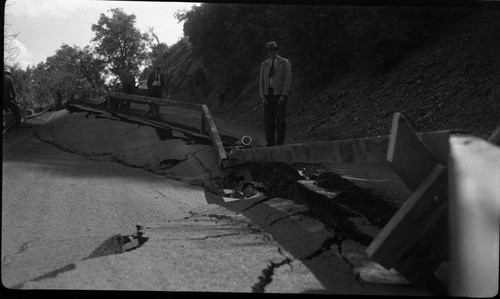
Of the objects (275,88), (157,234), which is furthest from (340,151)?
(275,88)

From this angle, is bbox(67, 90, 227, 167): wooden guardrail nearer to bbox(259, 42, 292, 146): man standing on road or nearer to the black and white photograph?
the black and white photograph

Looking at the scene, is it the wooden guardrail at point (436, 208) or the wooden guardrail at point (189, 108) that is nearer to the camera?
the wooden guardrail at point (436, 208)

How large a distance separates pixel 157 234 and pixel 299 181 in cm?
202

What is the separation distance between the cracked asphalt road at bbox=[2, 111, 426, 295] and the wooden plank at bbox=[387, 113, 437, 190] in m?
0.56

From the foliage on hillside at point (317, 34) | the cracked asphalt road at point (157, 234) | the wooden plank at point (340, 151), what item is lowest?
the cracked asphalt road at point (157, 234)

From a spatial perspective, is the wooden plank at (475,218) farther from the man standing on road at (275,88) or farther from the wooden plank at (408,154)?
the man standing on road at (275,88)

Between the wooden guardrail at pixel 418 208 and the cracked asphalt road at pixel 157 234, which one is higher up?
the wooden guardrail at pixel 418 208

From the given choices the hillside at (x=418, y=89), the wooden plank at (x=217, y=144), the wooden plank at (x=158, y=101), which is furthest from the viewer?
the wooden plank at (x=158, y=101)

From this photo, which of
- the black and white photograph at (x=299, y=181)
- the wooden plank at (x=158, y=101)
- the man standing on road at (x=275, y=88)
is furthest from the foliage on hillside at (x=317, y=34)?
the man standing on road at (x=275, y=88)

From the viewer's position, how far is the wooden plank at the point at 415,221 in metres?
2.12

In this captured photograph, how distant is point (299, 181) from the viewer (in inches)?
204

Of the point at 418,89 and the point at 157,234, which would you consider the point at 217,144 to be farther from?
the point at 418,89

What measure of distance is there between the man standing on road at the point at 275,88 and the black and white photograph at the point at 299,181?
0.02 meters

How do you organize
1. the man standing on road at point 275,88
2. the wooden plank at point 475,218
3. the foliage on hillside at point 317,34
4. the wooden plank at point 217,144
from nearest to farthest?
1. the wooden plank at point 475,218
2. the wooden plank at point 217,144
3. the man standing on road at point 275,88
4. the foliage on hillside at point 317,34
